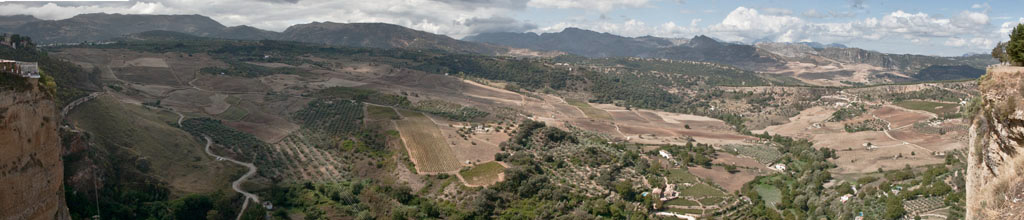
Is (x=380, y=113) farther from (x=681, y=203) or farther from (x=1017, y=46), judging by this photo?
(x=1017, y=46)

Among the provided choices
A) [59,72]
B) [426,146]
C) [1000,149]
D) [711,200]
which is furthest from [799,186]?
[59,72]

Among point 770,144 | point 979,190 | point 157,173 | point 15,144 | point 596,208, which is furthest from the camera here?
point 770,144

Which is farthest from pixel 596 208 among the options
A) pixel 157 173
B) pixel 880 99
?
pixel 880 99

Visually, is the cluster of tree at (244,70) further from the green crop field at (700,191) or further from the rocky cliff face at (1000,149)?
the rocky cliff face at (1000,149)

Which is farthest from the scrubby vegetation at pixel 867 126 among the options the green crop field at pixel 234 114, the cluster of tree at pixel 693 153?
the green crop field at pixel 234 114

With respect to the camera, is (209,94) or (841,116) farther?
(841,116)

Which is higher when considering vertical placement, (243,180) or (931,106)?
(931,106)

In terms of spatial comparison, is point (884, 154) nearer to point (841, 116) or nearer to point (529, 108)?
point (841, 116)
